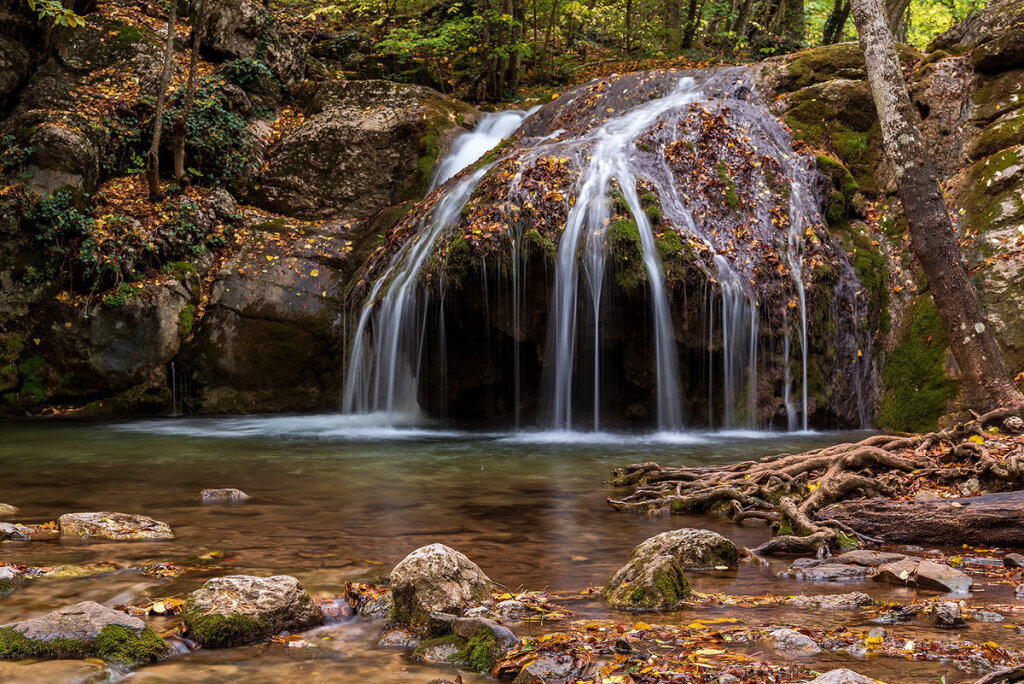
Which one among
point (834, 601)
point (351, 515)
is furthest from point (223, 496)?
point (834, 601)

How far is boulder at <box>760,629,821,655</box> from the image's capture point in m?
2.92

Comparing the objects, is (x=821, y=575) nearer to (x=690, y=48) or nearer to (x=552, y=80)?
(x=552, y=80)

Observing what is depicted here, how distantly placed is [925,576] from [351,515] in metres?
3.83

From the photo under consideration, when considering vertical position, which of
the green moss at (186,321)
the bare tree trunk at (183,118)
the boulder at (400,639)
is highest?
the bare tree trunk at (183,118)

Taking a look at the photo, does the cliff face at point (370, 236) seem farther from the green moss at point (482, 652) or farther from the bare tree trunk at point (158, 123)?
the green moss at point (482, 652)

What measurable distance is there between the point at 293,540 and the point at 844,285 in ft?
27.2

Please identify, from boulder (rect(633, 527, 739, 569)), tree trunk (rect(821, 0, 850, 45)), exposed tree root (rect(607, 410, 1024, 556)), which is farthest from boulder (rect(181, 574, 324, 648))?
tree trunk (rect(821, 0, 850, 45))

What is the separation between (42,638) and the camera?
2.99 meters

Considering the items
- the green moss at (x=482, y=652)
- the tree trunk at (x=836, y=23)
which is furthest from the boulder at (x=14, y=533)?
the tree trunk at (x=836, y=23)

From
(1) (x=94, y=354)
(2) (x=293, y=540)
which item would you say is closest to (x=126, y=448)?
(1) (x=94, y=354)

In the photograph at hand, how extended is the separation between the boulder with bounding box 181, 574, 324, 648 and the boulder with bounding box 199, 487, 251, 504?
3.01 meters

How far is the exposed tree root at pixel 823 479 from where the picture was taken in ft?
16.3

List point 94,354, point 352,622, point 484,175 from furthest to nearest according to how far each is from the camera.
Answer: point 94,354
point 484,175
point 352,622

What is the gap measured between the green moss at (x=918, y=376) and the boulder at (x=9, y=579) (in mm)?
9121
